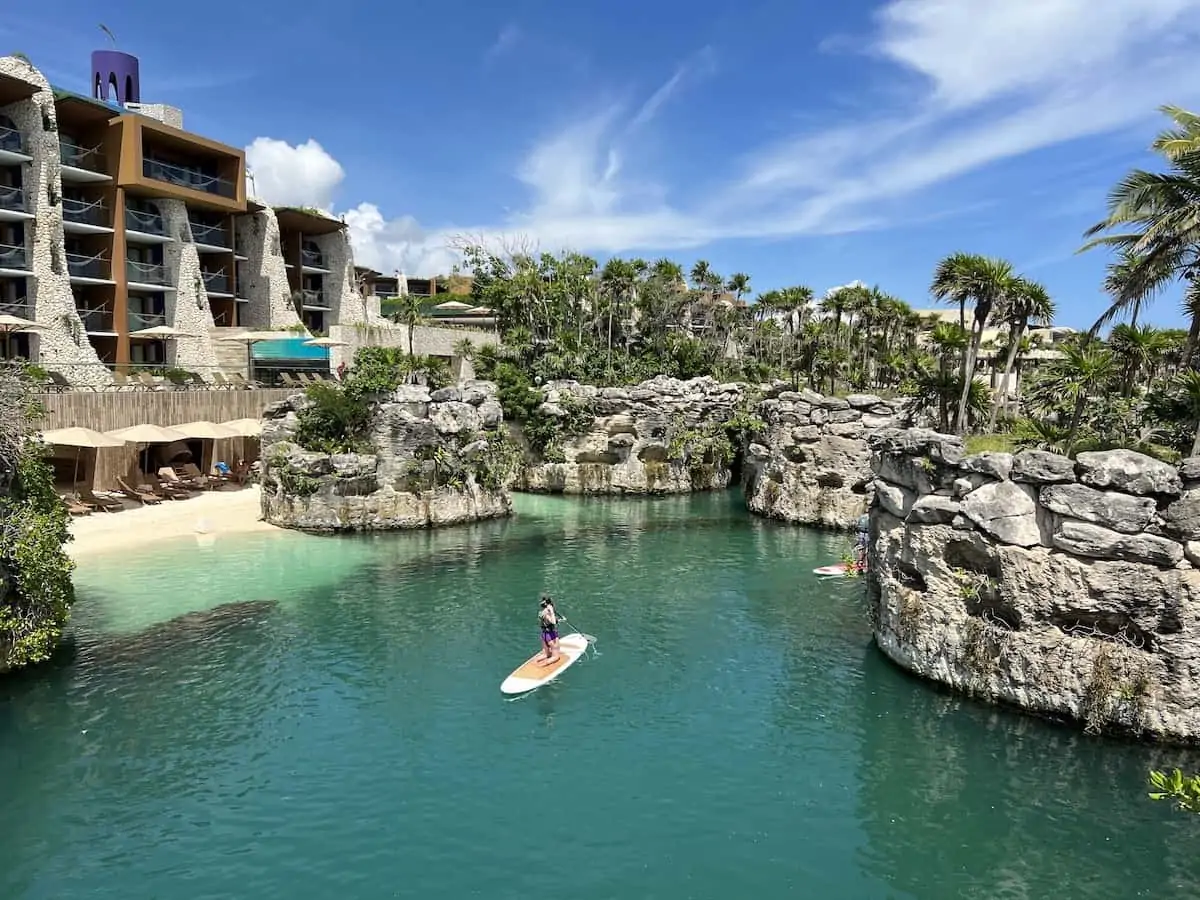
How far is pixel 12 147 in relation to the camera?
40.2m

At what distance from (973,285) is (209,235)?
46.4m

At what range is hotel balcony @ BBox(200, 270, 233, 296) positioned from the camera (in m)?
51.9

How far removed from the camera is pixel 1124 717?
13789 millimetres

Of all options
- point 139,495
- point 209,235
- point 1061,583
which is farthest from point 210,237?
point 1061,583

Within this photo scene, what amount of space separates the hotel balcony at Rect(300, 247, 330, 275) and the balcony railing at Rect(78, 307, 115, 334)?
17.2 m

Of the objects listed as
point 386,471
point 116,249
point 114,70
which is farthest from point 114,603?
point 114,70

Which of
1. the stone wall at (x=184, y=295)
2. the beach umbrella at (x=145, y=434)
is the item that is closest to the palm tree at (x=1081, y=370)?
the beach umbrella at (x=145, y=434)

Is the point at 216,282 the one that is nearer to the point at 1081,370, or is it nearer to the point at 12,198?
the point at 12,198

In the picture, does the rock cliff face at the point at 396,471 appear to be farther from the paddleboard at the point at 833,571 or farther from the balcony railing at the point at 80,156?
the balcony railing at the point at 80,156

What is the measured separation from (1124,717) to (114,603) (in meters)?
23.3

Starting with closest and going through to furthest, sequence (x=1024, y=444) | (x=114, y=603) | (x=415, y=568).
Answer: (x=1024, y=444), (x=114, y=603), (x=415, y=568)

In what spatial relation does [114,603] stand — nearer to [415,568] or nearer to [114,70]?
[415,568]

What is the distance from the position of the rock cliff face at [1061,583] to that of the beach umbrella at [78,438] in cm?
2867

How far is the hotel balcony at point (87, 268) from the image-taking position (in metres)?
43.4
